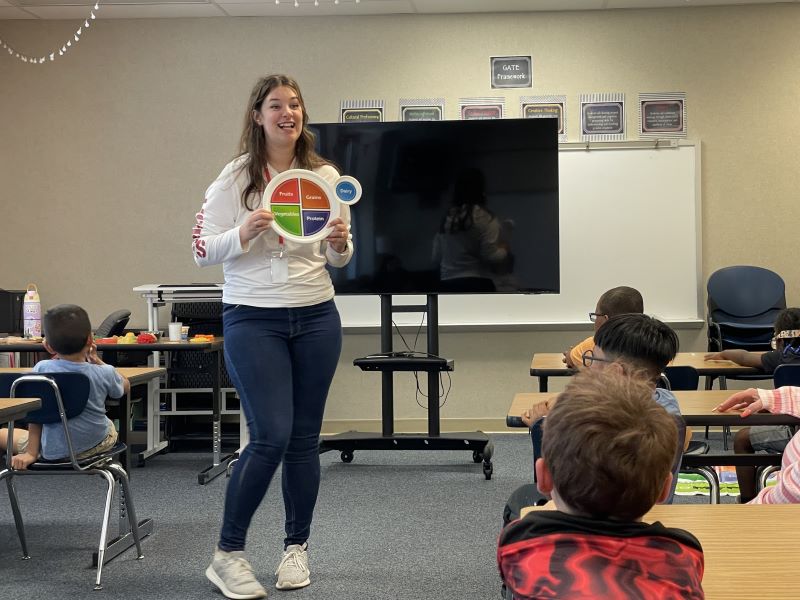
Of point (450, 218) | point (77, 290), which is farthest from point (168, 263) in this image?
point (450, 218)

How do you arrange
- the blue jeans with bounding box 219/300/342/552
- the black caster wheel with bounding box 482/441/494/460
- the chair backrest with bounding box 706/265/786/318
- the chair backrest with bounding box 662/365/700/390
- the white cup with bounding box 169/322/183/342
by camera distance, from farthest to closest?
1. the chair backrest with bounding box 706/265/786/318
2. the white cup with bounding box 169/322/183/342
3. the black caster wheel with bounding box 482/441/494/460
4. the chair backrest with bounding box 662/365/700/390
5. the blue jeans with bounding box 219/300/342/552

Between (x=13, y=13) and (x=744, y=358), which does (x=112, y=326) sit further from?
(x=744, y=358)

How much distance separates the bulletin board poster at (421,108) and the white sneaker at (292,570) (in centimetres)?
388

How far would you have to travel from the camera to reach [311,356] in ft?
8.59

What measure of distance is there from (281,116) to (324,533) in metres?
1.71

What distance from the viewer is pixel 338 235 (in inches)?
102

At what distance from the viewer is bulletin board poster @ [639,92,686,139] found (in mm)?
5984

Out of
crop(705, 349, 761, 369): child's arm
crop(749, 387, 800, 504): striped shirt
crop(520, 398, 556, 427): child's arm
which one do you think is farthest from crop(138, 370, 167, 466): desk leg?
crop(749, 387, 800, 504): striped shirt

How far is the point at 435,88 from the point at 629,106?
4.25 feet

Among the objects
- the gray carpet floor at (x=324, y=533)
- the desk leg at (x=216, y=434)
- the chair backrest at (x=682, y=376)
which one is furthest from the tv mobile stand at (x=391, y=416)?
the chair backrest at (x=682, y=376)

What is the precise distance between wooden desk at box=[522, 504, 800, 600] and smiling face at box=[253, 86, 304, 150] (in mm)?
1631

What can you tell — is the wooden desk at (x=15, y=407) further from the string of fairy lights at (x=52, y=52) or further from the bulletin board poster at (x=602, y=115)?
the bulletin board poster at (x=602, y=115)

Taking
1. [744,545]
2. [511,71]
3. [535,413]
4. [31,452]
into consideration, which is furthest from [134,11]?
[744,545]

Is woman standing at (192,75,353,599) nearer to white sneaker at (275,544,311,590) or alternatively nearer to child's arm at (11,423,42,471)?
white sneaker at (275,544,311,590)
